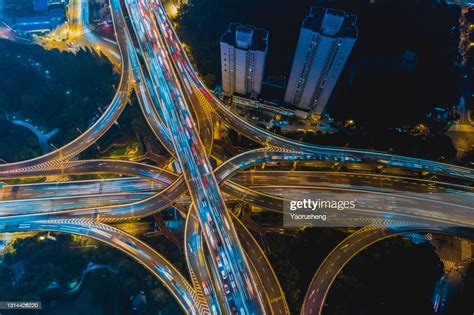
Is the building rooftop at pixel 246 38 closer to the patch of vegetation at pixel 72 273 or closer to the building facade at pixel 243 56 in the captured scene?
the building facade at pixel 243 56

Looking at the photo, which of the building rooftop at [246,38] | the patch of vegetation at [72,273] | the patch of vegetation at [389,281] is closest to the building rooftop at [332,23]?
the building rooftop at [246,38]

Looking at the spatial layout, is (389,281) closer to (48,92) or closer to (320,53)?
(320,53)

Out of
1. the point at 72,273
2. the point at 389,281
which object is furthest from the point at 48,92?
the point at 389,281

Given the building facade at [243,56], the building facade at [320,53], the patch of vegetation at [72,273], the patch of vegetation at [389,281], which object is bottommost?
the patch of vegetation at [389,281]

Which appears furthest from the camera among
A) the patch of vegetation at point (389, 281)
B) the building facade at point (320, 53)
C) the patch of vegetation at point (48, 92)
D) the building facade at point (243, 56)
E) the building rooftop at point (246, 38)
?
the patch of vegetation at point (48, 92)

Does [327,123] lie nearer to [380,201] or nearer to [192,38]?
[380,201]

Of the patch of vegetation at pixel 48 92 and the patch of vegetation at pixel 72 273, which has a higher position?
the patch of vegetation at pixel 48 92

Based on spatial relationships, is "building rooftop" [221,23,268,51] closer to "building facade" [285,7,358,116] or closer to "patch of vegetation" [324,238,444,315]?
"building facade" [285,7,358,116]
